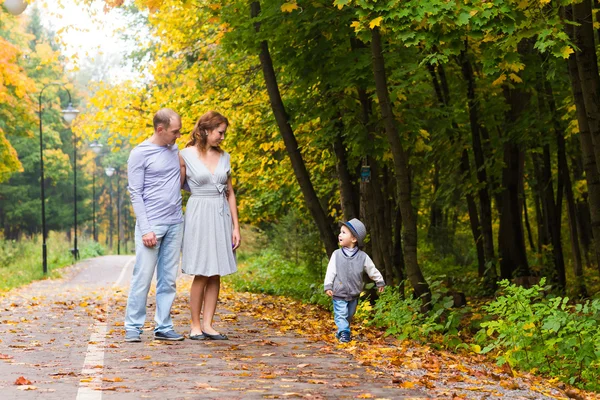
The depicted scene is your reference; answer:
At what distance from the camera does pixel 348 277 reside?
32.6 ft

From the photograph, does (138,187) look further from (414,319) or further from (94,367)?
(414,319)

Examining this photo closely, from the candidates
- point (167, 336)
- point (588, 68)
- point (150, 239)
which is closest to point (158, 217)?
point (150, 239)

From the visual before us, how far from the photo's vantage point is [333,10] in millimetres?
13016

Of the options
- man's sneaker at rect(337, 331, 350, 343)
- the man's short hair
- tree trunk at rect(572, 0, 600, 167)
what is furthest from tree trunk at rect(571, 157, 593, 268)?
the man's short hair

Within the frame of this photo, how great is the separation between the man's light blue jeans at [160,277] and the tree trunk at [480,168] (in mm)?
10378

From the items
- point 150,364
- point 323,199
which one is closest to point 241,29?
point 150,364

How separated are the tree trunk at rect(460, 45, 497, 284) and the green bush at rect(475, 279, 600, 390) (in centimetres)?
1003

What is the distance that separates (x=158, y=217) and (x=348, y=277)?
6.59 feet

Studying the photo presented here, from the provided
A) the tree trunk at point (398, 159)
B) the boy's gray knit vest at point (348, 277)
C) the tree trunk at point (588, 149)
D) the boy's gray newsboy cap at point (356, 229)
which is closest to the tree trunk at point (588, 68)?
the tree trunk at point (588, 149)

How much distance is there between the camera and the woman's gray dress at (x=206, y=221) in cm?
970

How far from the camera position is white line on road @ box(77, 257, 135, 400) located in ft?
21.5

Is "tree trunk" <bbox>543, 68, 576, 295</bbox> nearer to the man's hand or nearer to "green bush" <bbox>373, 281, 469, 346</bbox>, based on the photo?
"green bush" <bbox>373, 281, 469, 346</bbox>

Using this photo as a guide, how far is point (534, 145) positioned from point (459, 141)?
1.64 metres

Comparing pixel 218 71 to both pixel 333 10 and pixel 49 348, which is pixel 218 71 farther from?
pixel 49 348
